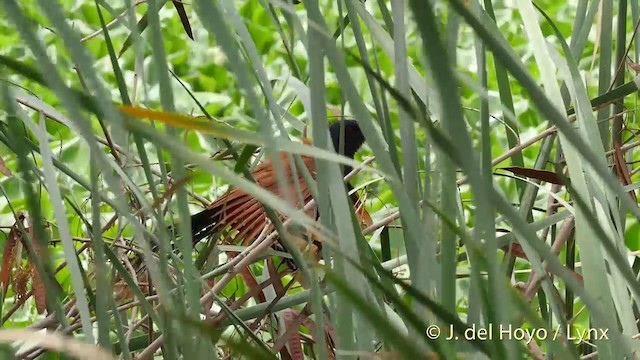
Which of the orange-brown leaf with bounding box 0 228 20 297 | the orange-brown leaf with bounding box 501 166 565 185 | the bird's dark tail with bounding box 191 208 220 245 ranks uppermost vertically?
the orange-brown leaf with bounding box 501 166 565 185

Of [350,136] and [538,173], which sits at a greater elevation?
[538,173]

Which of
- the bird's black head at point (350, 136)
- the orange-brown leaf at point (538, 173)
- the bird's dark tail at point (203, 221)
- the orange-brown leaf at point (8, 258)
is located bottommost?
the bird's black head at point (350, 136)

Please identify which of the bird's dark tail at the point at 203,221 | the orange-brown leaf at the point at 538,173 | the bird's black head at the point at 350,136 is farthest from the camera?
the bird's black head at the point at 350,136

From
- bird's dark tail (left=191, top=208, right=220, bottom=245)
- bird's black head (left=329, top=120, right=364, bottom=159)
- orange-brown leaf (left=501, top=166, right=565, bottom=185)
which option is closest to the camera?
orange-brown leaf (left=501, top=166, right=565, bottom=185)

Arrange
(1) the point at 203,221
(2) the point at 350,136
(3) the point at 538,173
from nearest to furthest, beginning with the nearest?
(3) the point at 538,173 → (1) the point at 203,221 → (2) the point at 350,136

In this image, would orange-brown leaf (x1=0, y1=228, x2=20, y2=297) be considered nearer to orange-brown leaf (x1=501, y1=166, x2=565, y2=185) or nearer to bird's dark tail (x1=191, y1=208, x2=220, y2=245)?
bird's dark tail (x1=191, y1=208, x2=220, y2=245)

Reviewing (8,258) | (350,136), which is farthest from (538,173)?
(350,136)

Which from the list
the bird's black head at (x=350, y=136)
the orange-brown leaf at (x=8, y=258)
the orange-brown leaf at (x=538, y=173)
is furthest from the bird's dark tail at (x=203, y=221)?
the bird's black head at (x=350, y=136)

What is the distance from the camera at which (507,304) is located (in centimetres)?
24

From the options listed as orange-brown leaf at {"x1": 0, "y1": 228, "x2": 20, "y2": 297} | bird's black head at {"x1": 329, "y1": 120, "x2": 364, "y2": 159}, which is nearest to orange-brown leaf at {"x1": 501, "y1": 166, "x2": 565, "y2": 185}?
orange-brown leaf at {"x1": 0, "y1": 228, "x2": 20, "y2": 297}

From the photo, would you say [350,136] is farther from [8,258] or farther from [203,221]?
[8,258]

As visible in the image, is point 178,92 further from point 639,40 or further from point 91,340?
point 91,340

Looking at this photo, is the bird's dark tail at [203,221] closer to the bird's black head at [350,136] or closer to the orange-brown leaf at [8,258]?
the orange-brown leaf at [8,258]

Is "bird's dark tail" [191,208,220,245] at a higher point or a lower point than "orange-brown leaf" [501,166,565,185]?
lower
